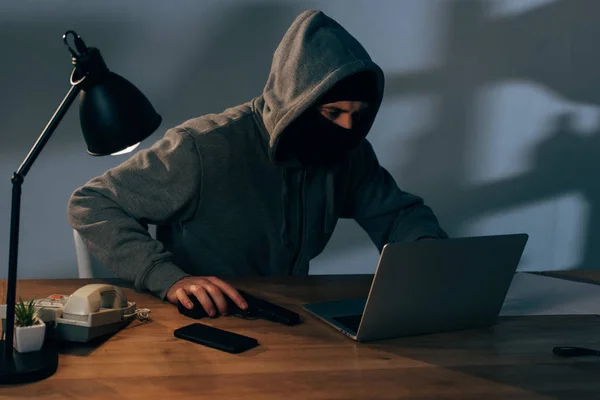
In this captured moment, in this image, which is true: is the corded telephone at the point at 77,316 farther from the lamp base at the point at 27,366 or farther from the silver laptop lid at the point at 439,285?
the silver laptop lid at the point at 439,285

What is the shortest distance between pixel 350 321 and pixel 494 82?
7.32 feet

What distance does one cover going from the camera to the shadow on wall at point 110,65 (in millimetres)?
2809

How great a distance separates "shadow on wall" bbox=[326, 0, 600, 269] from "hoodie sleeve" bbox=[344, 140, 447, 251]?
3.79ft

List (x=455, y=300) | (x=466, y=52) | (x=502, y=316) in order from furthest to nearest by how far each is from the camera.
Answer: (x=466, y=52) → (x=502, y=316) → (x=455, y=300)

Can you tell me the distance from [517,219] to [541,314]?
208 centimetres

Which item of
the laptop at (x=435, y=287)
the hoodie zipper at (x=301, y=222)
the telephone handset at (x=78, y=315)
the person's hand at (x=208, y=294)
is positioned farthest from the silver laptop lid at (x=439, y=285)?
the hoodie zipper at (x=301, y=222)

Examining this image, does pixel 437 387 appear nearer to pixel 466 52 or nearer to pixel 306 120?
pixel 306 120

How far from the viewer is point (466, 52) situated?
10.2ft

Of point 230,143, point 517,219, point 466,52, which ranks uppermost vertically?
point 466,52

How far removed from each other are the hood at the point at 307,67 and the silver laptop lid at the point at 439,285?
0.58m

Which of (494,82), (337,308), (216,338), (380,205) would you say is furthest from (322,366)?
(494,82)

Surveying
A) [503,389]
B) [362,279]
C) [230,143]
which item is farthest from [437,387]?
[230,143]

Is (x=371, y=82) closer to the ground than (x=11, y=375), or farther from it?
farther from it

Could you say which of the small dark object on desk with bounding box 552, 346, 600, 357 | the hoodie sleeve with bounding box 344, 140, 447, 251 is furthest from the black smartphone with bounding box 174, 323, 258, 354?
the hoodie sleeve with bounding box 344, 140, 447, 251
